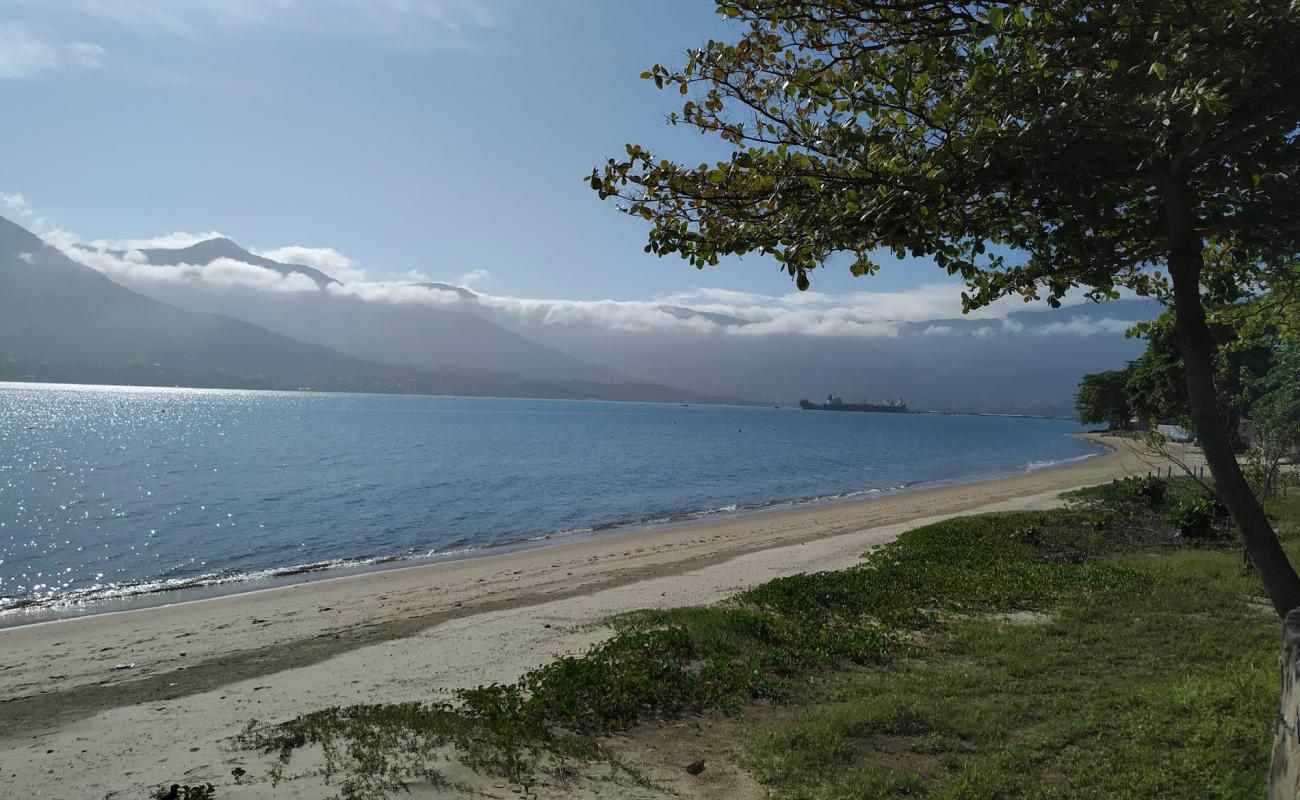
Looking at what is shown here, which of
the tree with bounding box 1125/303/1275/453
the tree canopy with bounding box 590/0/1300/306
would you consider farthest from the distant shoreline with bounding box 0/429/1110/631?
the tree canopy with bounding box 590/0/1300/306

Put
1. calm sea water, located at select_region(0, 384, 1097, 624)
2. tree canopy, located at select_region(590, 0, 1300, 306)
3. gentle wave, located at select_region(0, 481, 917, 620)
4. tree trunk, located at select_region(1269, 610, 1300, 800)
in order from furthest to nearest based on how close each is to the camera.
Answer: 1. calm sea water, located at select_region(0, 384, 1097, 624)
2. gentle wave, located at select_region(0, 481, 917, 620)
3. tree canopy, located at select_region(590, 0, 1300, 306)
4. tree trunk, located at select_region(1269, 610, 1300, 800)

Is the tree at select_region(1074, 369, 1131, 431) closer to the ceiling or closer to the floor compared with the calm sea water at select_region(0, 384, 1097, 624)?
closer to the ceiling

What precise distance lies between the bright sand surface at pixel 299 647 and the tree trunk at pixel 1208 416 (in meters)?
7.92

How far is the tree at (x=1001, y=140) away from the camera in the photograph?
4.89m

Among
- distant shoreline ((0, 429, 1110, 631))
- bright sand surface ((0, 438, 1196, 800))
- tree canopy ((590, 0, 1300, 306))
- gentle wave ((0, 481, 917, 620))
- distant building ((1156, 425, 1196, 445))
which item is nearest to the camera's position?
tree canopy ((590, 0, 1300, 306))

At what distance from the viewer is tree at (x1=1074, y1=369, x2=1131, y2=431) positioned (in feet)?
323

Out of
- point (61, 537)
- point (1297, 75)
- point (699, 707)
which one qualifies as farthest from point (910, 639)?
point (61, 537)

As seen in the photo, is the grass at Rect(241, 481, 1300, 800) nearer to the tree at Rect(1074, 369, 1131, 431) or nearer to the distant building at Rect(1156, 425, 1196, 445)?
the distant building at Rect(1156, 425, 1196, 445)

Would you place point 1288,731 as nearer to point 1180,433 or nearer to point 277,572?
point 277,572

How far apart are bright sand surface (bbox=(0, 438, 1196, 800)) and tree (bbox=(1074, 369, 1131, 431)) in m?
87.2

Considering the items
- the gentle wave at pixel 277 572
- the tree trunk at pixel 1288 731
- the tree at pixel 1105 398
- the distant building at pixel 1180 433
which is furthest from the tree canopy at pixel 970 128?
the tree at pixel 1105 398

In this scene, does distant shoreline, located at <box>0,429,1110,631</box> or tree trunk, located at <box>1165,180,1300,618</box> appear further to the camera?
distant shoreline, located at <box>0,429,1110,631</box>

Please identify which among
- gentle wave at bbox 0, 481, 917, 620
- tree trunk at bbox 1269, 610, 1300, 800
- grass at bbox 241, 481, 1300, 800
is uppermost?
tree trunk at bbox 1269, 610, 1300, 800

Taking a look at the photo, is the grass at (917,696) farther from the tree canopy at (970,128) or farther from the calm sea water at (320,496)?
the calm sea water at (320,496)
